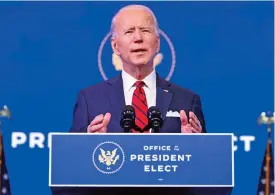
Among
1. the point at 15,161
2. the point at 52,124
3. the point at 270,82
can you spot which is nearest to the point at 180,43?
the point at 270,82

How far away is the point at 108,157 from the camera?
539cm

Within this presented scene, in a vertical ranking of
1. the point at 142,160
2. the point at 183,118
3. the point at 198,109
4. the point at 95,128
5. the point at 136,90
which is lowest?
the point at 142,160

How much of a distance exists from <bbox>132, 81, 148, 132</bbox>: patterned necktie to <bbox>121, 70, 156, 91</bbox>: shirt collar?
0.06 m

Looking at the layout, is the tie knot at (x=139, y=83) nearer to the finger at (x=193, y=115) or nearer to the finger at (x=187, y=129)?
the finger at (x=193, y=115)

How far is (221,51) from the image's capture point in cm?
709

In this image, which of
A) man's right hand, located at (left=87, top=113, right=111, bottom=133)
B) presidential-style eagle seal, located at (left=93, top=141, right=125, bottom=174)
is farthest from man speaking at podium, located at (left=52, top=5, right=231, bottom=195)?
presidential-style eagle seal, located at (left=93, top=141, right=125, bottom=174)

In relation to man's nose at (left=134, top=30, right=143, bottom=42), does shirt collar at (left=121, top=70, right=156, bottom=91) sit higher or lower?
lower

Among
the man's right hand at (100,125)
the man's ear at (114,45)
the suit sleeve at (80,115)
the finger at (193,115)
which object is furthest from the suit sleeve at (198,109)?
the man's right hand at (100,125)

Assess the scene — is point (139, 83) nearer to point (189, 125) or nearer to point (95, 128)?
point (189, 125)

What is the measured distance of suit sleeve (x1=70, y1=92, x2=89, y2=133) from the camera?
Result: 650 cm

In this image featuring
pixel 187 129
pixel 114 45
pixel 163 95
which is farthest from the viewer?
pixel 114 45

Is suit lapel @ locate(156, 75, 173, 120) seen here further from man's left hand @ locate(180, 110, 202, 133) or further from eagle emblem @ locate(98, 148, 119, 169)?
eagle emblem @ locate(98, 148, 119, 169)

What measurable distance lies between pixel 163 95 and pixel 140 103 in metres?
0.31

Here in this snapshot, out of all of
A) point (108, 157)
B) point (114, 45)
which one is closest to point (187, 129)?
point (108, 157)
